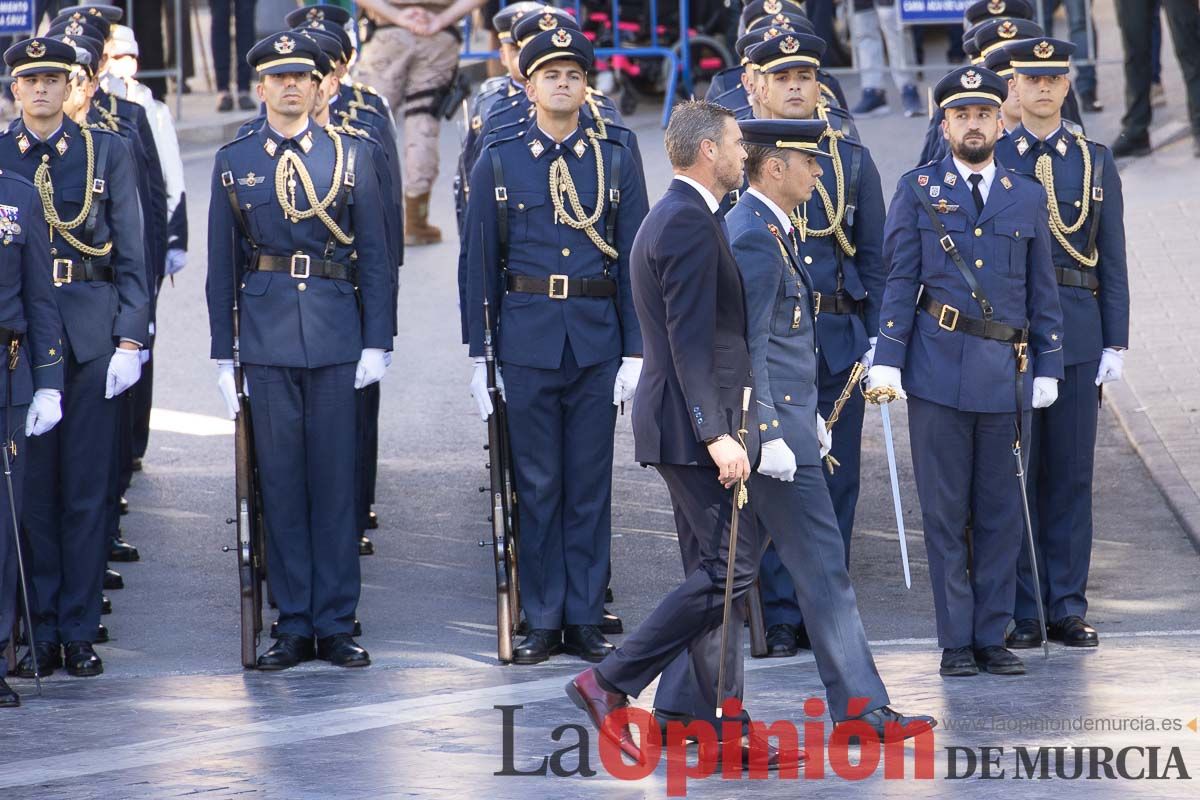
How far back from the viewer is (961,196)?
7.45 meters

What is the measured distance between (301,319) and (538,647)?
1451mm

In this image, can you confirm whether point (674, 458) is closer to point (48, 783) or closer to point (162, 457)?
point (48, 783)

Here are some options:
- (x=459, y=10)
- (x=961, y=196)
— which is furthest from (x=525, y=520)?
→ (x=459, y=10)

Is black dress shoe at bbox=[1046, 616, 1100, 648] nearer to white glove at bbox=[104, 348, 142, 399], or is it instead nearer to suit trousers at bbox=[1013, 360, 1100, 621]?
suit trousers at bbox=[1013, 360, 1100, 621]

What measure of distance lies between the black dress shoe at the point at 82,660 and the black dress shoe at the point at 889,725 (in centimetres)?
284

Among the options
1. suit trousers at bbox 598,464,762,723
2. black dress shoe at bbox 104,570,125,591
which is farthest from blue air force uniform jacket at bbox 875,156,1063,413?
black dress shoe at bbox 104,570,125,591

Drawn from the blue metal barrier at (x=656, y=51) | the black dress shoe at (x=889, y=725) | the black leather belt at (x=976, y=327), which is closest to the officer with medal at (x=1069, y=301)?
the black leather belt at (x=976, y=327)

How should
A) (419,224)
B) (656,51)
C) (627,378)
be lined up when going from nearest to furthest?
(627,378) < (419,224) < (656,51)

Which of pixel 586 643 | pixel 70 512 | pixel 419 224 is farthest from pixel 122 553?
pixel 419 224

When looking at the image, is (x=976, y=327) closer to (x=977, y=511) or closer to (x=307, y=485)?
(x=977, y=511)

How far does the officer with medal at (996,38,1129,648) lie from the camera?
789cm

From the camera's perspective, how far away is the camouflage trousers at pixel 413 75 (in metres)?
13.9

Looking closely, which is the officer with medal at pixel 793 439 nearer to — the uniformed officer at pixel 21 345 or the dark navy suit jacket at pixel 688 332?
the dark navy suit jacket at pixel 688 332

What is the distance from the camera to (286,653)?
7859 millimetres
